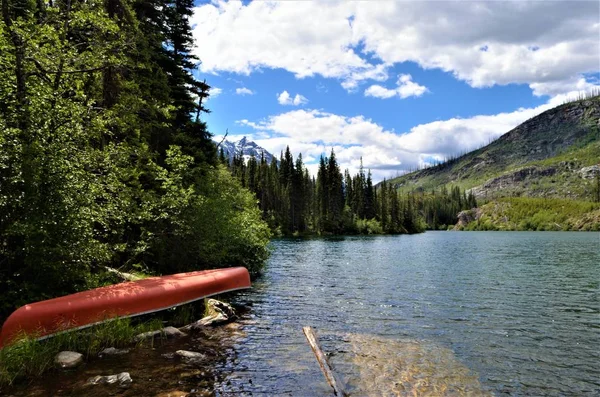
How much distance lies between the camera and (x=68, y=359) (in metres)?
8.59

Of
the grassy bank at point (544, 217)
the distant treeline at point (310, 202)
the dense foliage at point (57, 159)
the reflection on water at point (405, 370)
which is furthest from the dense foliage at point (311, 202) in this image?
the grassy bank at point (544, 217)

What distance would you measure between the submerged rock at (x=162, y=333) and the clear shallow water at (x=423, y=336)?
84.5 inches

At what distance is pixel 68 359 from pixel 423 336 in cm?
1098

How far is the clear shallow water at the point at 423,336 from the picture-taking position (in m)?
9.19

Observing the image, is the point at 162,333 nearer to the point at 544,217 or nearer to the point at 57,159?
the point at 57,159

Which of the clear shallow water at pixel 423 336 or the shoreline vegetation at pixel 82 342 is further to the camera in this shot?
the clear shallow water at pixel 423 336

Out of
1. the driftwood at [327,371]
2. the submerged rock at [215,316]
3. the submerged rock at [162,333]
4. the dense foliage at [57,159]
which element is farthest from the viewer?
the submerged rock at [215,316]

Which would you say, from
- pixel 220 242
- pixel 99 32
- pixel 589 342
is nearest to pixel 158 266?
pixel 220 242

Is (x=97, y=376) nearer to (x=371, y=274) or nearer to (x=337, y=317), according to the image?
(x=337, y=317)

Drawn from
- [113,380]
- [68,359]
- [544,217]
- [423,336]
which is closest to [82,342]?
[68,359]

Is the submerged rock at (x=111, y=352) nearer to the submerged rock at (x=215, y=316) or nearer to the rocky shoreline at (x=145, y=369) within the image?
the rocky shoreline at (x=145, y=369)

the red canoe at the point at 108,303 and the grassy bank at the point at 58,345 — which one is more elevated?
the red canoe at the point at 108,303

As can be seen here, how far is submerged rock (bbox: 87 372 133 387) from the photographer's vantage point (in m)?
7.81

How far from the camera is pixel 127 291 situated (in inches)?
454
